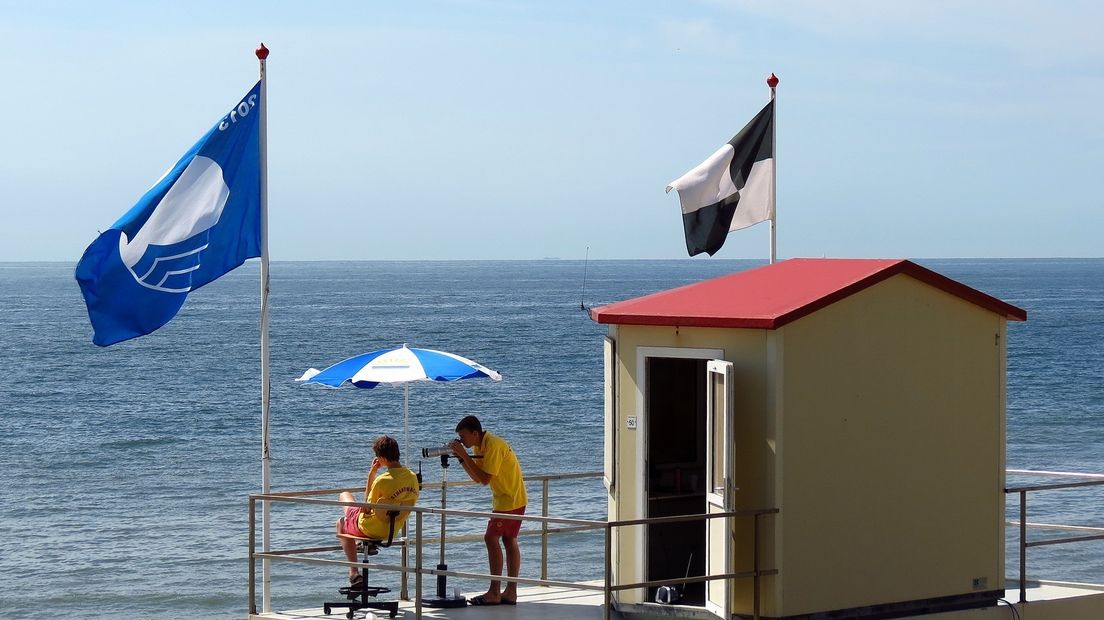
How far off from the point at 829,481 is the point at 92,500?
27.3 m

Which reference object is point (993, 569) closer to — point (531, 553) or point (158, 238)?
point (158, 238)

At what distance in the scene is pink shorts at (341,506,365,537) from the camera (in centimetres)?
1017

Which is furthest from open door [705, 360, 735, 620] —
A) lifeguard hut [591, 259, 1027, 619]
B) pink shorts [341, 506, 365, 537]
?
pink shorts [341, 506, 365, 537]

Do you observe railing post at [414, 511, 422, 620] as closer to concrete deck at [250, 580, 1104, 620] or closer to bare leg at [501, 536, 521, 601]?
concrete deck at [250, 580, 1104, 620]

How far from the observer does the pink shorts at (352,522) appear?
400 inches

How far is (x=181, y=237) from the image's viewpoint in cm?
1075

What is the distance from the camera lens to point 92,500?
3319 cm

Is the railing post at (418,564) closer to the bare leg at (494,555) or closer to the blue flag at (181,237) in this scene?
the bare leg at (494,555)

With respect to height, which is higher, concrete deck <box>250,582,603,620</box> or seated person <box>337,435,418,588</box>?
seated person <box>337,435,418,588</box>

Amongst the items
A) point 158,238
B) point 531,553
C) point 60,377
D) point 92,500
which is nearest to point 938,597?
point 158,238

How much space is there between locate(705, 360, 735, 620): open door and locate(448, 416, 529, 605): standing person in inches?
61.7

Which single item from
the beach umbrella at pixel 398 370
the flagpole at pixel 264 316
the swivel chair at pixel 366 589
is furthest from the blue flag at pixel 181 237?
the swivel chair at pixel 366 589

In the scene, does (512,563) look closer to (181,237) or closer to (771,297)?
(771,297)

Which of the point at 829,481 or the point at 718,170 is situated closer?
the point at 829,481
